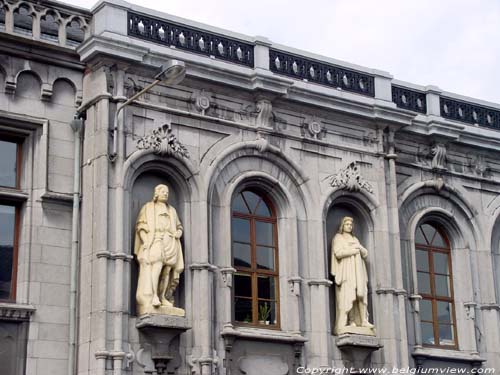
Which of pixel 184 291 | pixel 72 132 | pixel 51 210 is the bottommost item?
pixel 184 291

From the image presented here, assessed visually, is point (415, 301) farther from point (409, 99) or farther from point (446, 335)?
point (409, 99)

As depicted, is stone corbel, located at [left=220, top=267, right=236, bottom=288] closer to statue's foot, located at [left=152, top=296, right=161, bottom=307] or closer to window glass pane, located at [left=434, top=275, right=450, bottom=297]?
statue's foot, located at [left=152, top=296, right=161, bottom=307]

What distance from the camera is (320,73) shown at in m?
23.4

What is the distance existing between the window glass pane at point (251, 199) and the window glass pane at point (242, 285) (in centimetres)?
142

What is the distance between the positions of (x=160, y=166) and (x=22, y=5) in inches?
152

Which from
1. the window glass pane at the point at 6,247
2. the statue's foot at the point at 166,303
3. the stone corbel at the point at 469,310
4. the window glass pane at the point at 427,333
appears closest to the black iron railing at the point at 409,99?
the stone corbel at the point at 469,310

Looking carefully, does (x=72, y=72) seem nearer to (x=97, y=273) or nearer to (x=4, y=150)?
(x=4, y=150)

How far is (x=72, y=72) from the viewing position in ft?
67.2

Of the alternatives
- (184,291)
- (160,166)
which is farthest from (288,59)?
(184,291)

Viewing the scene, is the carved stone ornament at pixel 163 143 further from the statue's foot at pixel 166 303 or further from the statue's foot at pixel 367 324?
the statue's foot at pixel 367 324

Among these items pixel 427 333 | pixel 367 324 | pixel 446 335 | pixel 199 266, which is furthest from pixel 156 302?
pixel 446 335

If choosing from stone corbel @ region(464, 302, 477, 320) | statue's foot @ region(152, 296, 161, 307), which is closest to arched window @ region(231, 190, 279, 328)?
statue's foot @ region(152, 296, 161, 307)

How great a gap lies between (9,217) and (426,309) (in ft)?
31.1

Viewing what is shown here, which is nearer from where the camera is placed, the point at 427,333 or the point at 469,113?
the point at 427,333
